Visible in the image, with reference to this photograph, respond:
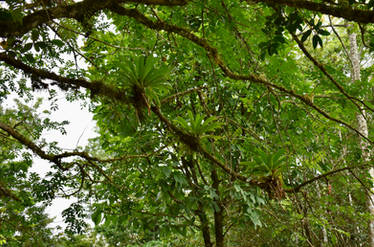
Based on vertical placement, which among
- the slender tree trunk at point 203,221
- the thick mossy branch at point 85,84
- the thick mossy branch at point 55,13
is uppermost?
the thick mossy branch at point 55,13

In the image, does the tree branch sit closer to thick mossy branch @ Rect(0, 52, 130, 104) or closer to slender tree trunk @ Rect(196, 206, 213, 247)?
thick mossy branch @ Rect(0, 52, 130, 104)

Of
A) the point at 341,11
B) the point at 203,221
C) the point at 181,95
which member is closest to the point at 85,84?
the point at 181,95

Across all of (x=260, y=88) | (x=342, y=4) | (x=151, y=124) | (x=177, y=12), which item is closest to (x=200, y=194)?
(x=151, y=124)

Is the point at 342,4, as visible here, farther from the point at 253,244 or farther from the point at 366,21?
the point at 253,244

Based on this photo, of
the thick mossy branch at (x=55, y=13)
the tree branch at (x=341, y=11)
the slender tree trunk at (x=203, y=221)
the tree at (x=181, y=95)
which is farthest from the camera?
A: the slender tree trunk at (x=203, y=221)

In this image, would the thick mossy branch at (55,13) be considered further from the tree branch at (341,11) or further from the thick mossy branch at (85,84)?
the tree branch at (341,11)

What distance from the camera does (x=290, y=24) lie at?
138cm

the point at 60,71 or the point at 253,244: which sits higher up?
the point at 60,71


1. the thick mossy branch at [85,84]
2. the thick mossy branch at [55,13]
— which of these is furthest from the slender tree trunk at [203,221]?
the thick mossy branch at [55,13]

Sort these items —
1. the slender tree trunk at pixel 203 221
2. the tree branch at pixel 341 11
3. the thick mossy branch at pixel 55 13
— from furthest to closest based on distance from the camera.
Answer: the slender tree trunk at pixel 203 221 → the thick mossy branch at pixel 55 13 → the tree branch at pixel 341 11

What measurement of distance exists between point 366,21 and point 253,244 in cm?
561

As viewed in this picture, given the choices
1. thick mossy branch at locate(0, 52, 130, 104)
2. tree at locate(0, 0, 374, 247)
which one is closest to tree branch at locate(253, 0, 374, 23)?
tree at locate(0, 0, 374, 247)

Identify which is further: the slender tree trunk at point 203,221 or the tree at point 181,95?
the slender tree trunk at point 203,221

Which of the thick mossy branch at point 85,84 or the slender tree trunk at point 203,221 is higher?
the thick mossy branch at point 85,84
